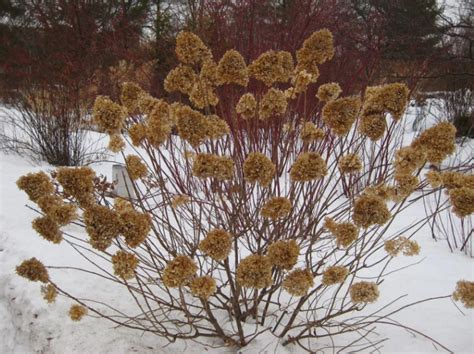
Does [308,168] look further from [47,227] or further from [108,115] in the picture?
[47,227]

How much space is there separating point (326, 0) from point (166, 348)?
173 inches

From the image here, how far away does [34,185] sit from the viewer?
1.27 meters

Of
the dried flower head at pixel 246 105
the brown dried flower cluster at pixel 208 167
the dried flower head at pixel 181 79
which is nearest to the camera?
the brown dried flower cluster at pixel 208 167

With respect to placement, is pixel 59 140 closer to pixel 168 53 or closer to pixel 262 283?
pixel 168 53

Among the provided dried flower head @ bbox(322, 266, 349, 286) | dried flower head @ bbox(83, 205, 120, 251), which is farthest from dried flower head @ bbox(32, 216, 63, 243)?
dried flower head @ bbox(322, 266, 349, 286)

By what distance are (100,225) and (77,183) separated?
0.51ft

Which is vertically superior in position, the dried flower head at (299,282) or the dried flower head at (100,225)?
the dried flower head at (100,225)

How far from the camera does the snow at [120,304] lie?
5.62ft

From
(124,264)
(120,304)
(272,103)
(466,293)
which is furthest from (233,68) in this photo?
(120,304)

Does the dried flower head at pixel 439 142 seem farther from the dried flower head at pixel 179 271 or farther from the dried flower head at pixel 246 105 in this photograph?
the dried flower head at pixel 179 271

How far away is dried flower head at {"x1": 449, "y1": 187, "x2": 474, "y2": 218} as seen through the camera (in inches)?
46.0

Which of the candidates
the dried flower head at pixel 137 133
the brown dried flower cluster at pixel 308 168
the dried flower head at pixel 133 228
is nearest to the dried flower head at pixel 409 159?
the brown dried flower cluster at pixel 308 168

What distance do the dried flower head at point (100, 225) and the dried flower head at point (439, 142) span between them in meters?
0.95

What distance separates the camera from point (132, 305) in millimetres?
2025
